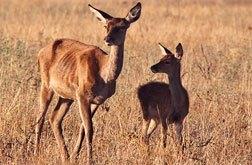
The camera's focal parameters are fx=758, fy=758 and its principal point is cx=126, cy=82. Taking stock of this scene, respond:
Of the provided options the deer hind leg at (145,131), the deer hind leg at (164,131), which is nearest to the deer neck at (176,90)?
the deer hind leg at (164,131)

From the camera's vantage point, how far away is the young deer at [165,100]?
30.1 ft

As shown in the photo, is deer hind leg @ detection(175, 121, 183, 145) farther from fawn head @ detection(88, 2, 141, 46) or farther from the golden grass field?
fawn head @ detection(88, 2, 141, 46)

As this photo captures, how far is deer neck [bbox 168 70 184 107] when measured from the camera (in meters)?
9.35

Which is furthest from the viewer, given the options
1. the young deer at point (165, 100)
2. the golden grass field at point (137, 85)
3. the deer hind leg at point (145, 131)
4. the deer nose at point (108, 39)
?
the young deer at point (165, 100)

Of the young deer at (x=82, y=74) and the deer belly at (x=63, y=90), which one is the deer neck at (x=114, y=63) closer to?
the young deer at (x=82, y=74)

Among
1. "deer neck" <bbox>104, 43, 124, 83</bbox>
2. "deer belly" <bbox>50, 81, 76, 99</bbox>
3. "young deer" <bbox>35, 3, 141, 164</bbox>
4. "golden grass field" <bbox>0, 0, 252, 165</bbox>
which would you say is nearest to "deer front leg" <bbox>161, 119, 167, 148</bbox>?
"golden grass field" <bbox>0, 0, 252, 165</bbox>

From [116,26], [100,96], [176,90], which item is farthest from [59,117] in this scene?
[116,26]

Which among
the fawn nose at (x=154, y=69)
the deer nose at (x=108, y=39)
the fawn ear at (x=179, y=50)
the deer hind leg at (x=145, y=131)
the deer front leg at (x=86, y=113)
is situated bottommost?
the deer hind leg at (x=145, y=131)

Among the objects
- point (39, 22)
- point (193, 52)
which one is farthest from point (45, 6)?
point (193, 52)

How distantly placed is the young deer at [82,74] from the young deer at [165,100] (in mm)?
927

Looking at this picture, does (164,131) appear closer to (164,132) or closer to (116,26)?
(164,132)

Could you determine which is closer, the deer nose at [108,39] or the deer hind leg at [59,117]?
the deer nose at [108,39]

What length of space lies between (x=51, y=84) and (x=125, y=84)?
3.05 meters

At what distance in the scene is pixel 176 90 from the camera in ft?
31.2
